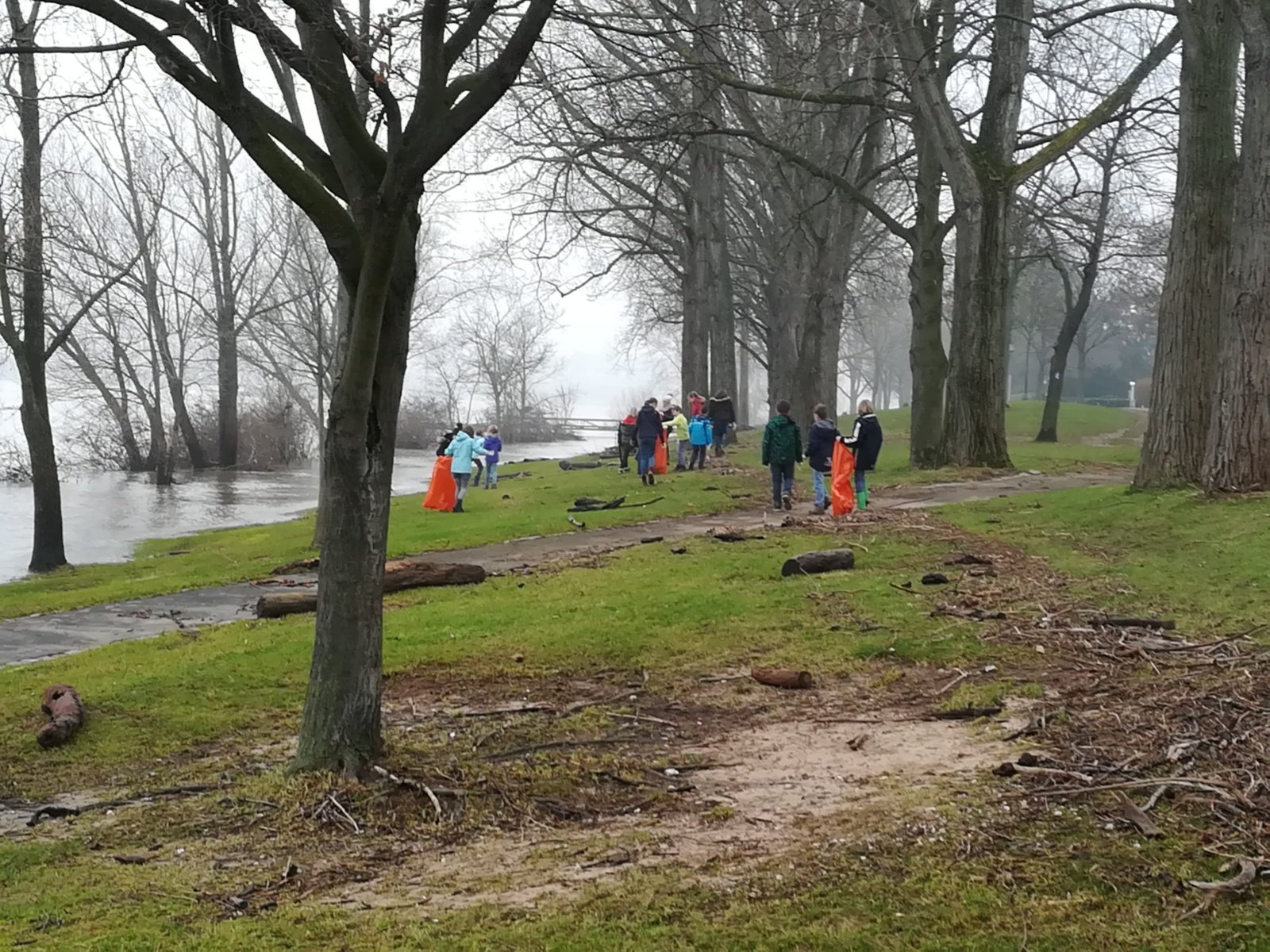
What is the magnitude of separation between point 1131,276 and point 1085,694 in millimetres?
39333

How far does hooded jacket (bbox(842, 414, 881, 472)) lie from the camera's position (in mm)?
17297

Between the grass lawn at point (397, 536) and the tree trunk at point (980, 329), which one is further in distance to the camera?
the tree trunk at point (980, 329)

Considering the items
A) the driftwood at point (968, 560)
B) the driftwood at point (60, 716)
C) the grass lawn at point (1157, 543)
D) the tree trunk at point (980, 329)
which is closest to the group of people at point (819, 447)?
the grass lawn at point (1157, 543)

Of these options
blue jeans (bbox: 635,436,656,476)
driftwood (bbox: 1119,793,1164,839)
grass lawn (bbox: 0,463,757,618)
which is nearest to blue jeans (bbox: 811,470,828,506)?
grass lawn (bbox: 0,463,757,618)

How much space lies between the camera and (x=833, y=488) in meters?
17.5

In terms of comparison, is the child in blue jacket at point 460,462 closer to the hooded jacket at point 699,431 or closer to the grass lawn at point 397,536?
the grass lawn at point 397,536

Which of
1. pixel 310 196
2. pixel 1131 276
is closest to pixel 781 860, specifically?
pixel 310 196

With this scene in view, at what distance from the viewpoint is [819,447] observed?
18.0 metres

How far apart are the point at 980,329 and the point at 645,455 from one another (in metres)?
7.51

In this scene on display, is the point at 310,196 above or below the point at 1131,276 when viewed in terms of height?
below

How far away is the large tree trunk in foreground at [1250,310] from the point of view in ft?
44.3

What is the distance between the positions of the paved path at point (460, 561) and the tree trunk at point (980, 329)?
107 centimetres

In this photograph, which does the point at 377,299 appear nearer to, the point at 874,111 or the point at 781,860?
the point at 781,860

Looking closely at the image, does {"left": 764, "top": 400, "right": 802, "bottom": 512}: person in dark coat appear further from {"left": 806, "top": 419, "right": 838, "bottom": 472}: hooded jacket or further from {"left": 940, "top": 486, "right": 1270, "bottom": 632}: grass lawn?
{"left": 940, "top": 486, "right": 1270, "bottom": 632}: grass lawn
